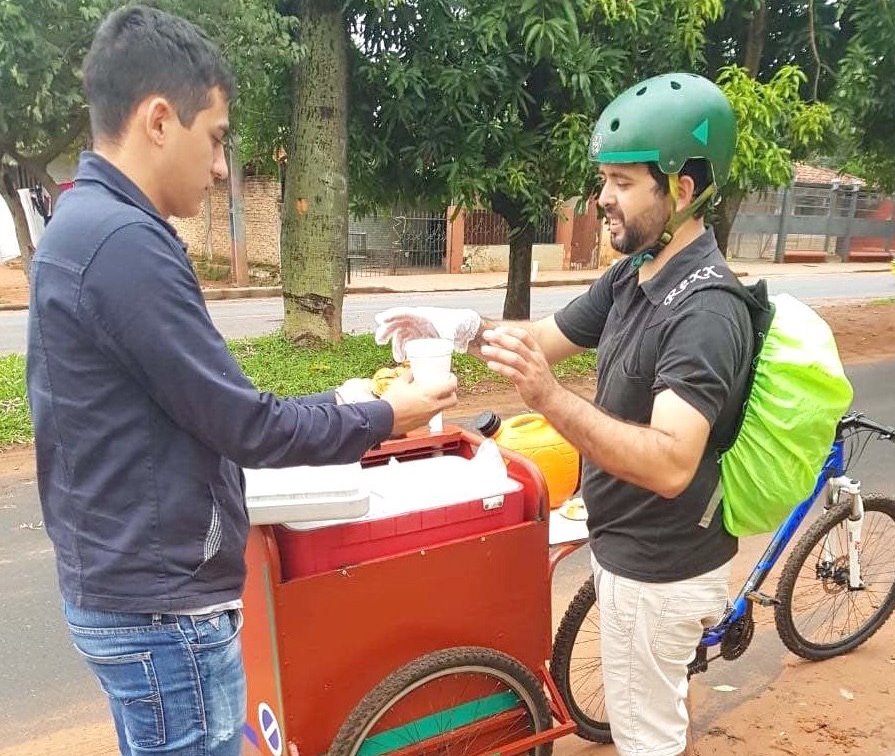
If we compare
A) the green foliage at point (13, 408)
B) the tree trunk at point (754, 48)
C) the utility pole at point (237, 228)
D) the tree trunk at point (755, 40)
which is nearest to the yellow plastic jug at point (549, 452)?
the green foliage at point (13, 408)

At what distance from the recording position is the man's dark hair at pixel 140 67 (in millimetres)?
1268

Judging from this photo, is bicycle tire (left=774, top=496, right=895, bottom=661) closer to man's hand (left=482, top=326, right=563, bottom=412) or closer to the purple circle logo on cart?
man's hand (left=482, top=326, right=563, bottom=412)

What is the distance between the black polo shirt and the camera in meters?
1.60

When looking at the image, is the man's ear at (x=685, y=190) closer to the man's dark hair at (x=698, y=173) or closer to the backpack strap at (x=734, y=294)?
the man's dark hair at (x=698, y=173)

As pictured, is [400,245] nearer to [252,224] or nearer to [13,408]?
[252,224]

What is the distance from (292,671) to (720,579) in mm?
1036

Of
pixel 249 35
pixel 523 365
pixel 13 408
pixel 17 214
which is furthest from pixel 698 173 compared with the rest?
pixel 17 214

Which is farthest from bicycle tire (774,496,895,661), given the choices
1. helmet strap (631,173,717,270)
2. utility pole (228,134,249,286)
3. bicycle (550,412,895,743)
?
utility pole (228,134,249,286)

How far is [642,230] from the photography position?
1816 millimetres

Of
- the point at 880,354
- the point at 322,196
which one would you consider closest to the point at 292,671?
the point at 322,196

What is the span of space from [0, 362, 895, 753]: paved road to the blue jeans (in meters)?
1.63

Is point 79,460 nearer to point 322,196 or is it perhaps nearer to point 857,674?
point 857,674

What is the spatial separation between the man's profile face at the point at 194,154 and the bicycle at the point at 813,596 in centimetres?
170

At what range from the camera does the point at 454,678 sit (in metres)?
1.97
